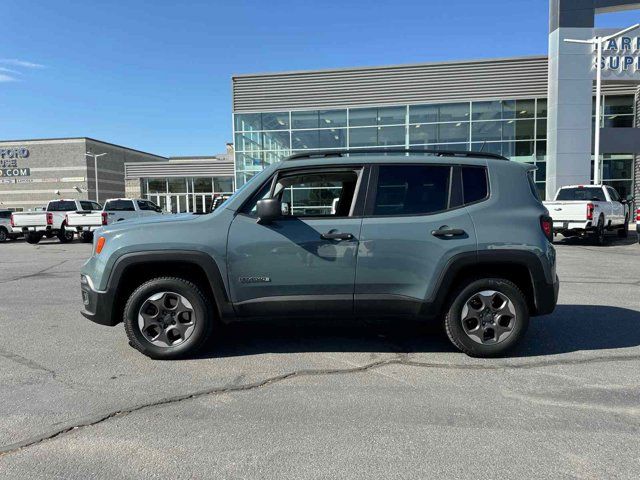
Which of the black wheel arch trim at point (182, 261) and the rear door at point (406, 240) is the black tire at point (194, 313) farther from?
the rear door at point (406, 240)

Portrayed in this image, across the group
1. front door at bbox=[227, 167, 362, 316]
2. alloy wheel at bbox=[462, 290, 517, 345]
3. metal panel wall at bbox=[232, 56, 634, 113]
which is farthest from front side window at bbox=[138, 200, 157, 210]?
alloy wheel at bbox=[462, 290, 517, 345]

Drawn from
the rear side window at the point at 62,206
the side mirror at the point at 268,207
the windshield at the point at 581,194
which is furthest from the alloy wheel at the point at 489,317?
the rear side window at the point at 62,206

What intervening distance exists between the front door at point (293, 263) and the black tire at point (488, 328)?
1004mm

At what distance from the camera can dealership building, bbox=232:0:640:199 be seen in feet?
76.6

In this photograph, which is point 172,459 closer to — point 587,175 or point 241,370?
point 241,370

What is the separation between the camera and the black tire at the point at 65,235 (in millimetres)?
20247

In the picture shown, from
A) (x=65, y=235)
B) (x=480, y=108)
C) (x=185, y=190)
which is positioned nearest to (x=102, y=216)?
(x=65, y=235)

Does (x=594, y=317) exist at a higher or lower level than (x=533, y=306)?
lower

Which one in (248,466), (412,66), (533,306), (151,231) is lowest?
(248,466)

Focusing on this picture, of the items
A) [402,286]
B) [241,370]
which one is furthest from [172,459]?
[402,286]

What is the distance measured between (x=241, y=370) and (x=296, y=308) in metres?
0.74

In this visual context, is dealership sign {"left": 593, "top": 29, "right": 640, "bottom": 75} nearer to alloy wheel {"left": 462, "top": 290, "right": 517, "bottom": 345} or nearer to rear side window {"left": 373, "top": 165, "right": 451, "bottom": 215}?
rear side window {"left": 373, "top": 165, "right": 451, "bottom": 215}

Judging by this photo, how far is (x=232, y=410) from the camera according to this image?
346 cm

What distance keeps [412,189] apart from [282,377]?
2092 mm
